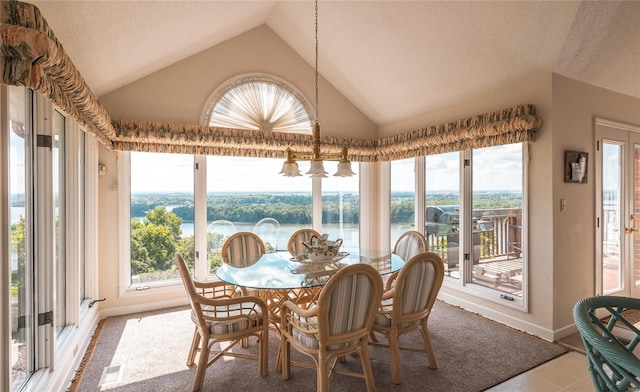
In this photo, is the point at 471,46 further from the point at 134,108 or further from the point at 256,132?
the point at 134,108

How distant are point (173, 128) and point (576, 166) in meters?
4.33

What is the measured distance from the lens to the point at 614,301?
4.17ft

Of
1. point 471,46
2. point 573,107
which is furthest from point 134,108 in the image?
point 573,107

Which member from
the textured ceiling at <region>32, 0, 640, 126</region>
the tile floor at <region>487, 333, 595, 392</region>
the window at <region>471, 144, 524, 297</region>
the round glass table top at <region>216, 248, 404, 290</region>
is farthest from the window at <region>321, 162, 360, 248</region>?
the tile floor at <region>487, 333, 595, 392</region>

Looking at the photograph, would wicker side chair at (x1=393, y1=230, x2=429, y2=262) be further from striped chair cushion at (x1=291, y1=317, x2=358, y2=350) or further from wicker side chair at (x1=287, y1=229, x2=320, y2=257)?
striped chair cushion at (x1=291, y1=317, x2=358, y2=350)

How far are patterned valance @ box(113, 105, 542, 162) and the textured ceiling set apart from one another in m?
0.41

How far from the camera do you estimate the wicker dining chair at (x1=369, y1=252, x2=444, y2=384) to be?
2.30 metres

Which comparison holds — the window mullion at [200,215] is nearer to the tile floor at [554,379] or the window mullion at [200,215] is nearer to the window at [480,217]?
the window at [480,217]

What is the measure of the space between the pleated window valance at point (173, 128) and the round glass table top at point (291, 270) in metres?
1.61

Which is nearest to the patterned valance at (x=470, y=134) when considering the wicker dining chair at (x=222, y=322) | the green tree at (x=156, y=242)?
the wicker dining chair at (x=222, y=322)

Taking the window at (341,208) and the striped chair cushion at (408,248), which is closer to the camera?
the striped chair cushion at (408,248)

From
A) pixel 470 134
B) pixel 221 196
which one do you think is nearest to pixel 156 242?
pixel 221 196

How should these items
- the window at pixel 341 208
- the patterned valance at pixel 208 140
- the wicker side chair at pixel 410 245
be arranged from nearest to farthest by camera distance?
the wicker side chair at pixel 410 245, the patterned valance at pixel 208 140, the window at pixel 341 208

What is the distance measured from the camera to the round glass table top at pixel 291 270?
242cm
